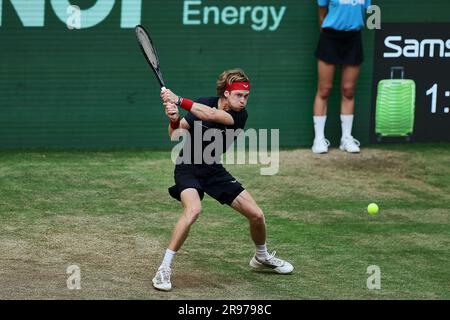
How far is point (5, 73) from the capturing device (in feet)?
44.8

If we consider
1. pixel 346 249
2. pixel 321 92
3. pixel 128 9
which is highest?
pixel 128 9

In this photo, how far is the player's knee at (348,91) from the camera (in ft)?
45.5

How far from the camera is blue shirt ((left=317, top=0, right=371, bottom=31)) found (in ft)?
44.0

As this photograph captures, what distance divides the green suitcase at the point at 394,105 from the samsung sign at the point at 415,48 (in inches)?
8.5

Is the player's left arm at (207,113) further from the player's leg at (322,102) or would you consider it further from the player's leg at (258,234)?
the player's leg at (322,102)

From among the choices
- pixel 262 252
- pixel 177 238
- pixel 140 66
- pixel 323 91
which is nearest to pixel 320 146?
pixel 323 91

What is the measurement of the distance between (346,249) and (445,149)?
4744mm

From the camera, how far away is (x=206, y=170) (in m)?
8.95

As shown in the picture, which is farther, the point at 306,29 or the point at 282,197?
the point at 306,29

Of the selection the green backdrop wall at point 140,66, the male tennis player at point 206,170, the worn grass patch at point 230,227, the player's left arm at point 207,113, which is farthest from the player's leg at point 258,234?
the green backdrop wall at point 140,66

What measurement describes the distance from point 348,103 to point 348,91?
166 mm

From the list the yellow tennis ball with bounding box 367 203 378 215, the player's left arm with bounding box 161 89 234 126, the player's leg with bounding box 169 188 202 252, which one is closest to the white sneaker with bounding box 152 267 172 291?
the player's leg with bounding box 169 188 202 252

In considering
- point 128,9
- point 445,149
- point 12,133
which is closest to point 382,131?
point 445,149

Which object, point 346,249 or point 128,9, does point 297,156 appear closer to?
point 128,9
